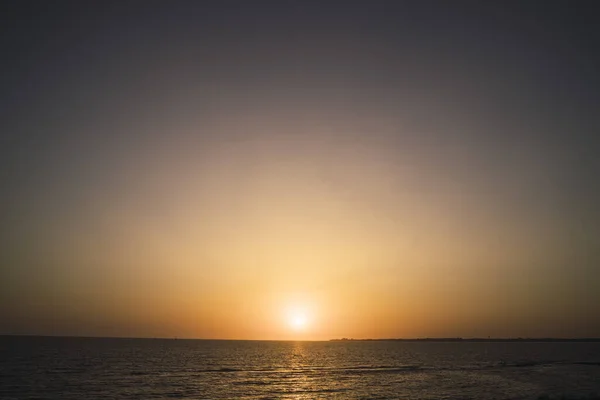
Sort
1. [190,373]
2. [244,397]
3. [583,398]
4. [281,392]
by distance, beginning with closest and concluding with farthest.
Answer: [583,398]
[244,397]
[281,392]
[190,373]

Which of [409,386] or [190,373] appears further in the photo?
[190,373]

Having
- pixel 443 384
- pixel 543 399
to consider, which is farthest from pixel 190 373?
pixel 543 399

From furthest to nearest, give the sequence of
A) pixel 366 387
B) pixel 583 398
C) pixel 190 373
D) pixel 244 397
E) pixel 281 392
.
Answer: pixel 190 373 → pixel 366 387 → pixel 281 392 → pixel 244 397 → pixel 583 398

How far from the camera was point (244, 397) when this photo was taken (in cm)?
6116

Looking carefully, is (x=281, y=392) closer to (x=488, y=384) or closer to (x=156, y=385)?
(x=156, y=385)

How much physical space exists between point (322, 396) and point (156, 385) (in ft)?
82.2

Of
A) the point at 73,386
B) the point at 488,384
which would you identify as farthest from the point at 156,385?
the point at 488,384

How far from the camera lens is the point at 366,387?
7194 centimetres

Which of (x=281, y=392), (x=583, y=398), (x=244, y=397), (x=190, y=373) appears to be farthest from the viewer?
(x=190, y=373)

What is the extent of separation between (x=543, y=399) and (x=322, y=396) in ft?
81.0

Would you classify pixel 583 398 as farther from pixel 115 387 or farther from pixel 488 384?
pixel 115 387

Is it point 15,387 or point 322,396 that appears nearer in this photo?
point 322,396

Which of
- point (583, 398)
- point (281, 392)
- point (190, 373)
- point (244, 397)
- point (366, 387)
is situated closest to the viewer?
point (583, 398)

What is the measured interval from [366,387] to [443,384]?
12864 mm
